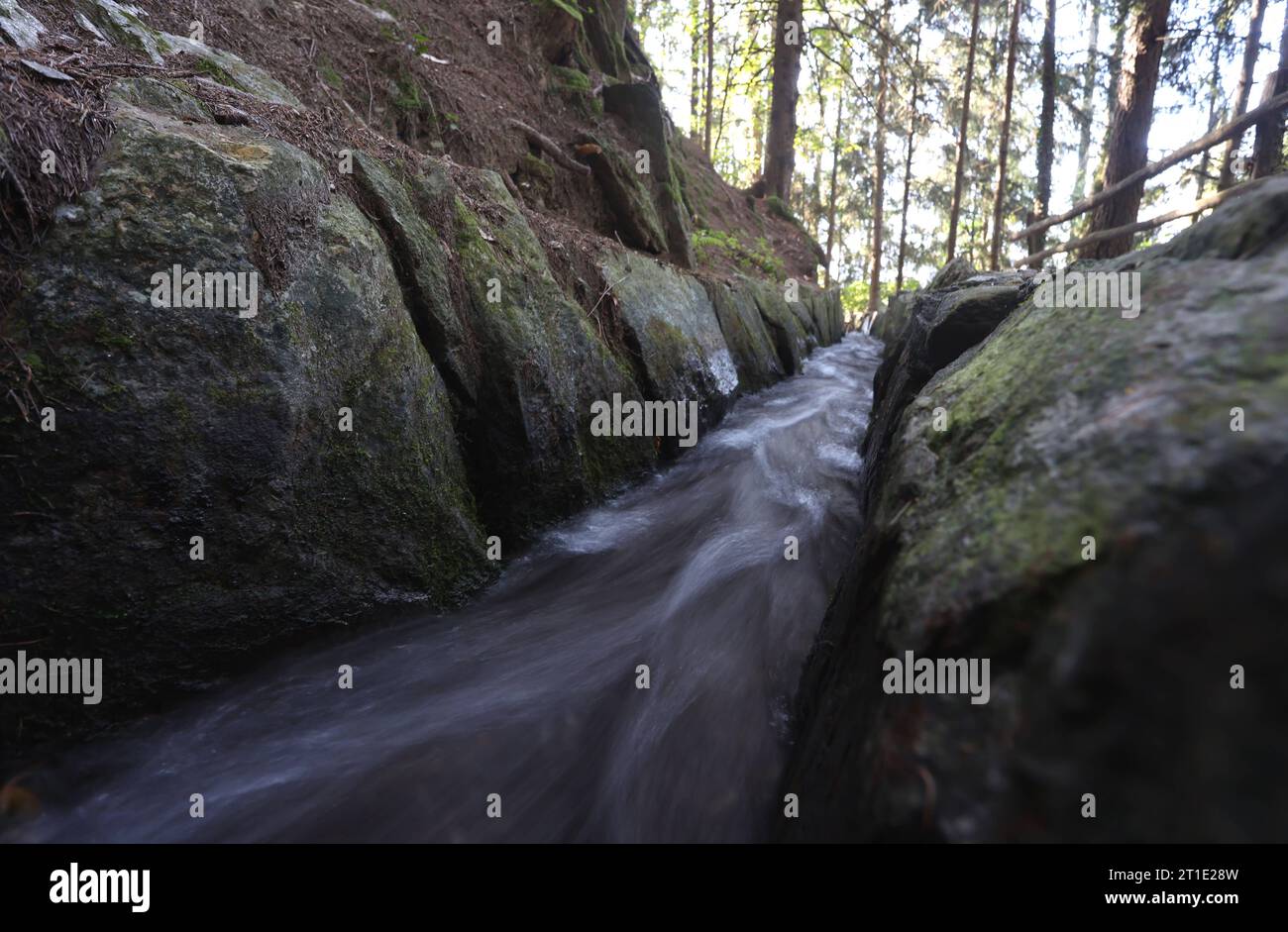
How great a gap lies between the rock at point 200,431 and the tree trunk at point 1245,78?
1202cm

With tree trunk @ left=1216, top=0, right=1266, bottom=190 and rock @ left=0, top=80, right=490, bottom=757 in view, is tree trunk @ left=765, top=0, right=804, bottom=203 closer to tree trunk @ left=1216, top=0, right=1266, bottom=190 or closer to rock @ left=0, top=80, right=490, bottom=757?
tree trunk @ left=1216, top=0, right=1266, bottom=190

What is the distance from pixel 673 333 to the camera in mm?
5523

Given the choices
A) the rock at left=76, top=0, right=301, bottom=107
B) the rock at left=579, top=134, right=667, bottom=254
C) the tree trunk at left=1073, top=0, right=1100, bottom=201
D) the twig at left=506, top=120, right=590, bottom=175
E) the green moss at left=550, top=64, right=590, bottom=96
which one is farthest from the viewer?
the tree trunk at left=1073, top=0, right=1100, bottom=201

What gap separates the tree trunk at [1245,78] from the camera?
9.46 m

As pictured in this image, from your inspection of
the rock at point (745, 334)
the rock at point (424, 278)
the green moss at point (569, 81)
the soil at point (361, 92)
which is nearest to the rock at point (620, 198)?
the soil at point (361, 92)

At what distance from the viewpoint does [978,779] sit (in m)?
1.05

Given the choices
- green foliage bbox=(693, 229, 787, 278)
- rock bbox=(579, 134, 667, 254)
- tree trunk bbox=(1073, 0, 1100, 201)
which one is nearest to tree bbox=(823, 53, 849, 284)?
tree trunk bbox=(1073, 0, 1100, 201)

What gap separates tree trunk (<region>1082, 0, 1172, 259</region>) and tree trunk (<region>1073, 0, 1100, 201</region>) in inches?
355

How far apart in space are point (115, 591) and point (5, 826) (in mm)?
708

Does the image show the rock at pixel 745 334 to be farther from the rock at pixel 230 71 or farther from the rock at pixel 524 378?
the rock at pixel 230 71

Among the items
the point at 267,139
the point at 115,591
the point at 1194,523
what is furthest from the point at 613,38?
the point at 1194,523

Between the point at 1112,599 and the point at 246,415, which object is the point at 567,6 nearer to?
the point at 246,415

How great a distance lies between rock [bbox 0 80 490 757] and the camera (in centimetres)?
198

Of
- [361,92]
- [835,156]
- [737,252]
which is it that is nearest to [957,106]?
[835,156]
